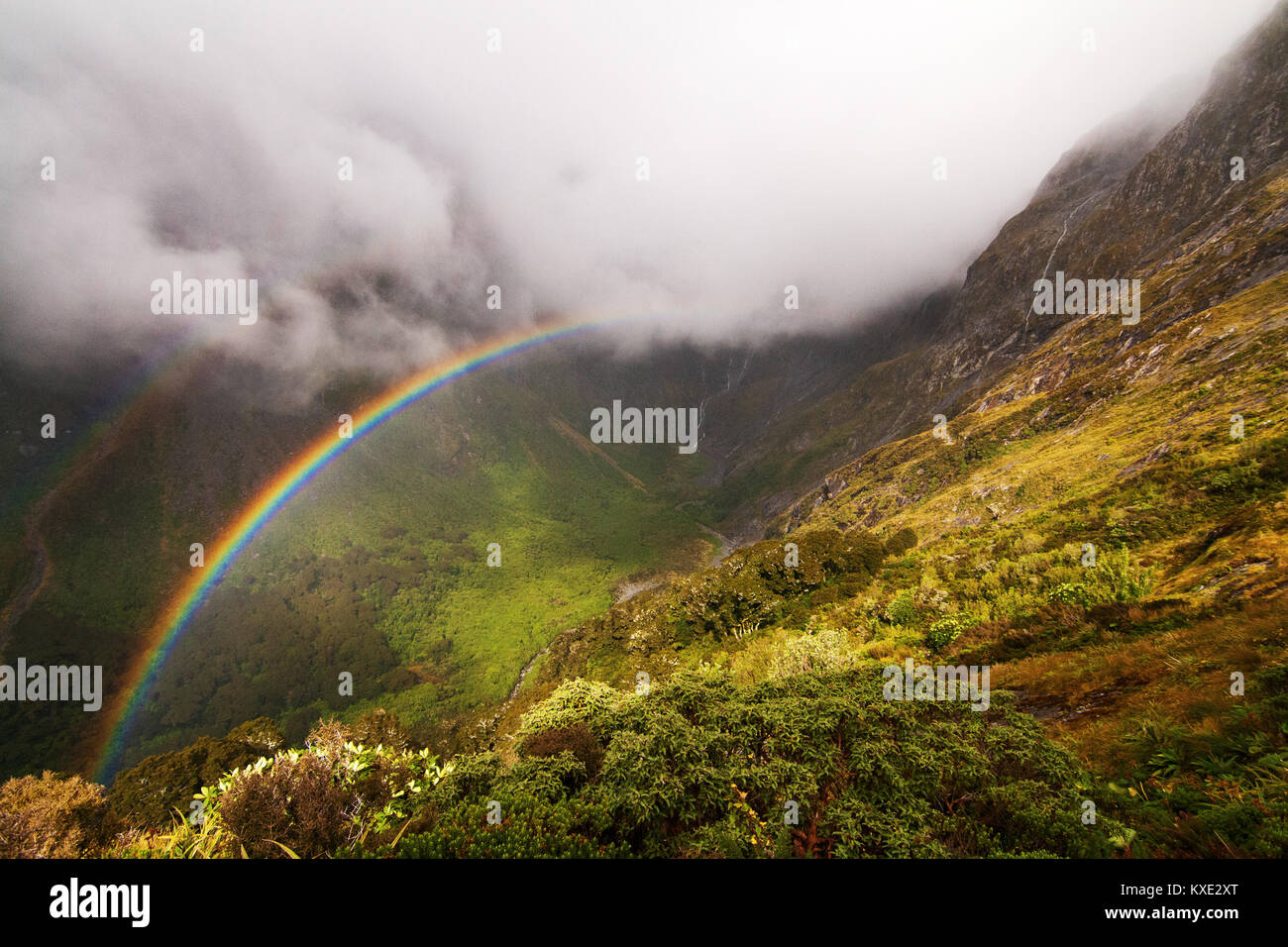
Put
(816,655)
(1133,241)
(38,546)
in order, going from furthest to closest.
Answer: (38,546) < (1133,241) < (816,655)

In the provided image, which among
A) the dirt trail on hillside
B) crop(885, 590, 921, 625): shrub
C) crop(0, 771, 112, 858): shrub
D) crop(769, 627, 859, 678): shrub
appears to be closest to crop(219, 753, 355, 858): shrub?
crop(0, 771, 112, 858): shrub

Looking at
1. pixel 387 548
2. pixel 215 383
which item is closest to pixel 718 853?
pixel 387 548

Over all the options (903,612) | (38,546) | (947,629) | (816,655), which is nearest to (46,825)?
(816,655)

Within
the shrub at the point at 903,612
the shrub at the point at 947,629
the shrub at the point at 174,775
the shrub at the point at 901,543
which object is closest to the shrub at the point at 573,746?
the shrub at the point at 947,629

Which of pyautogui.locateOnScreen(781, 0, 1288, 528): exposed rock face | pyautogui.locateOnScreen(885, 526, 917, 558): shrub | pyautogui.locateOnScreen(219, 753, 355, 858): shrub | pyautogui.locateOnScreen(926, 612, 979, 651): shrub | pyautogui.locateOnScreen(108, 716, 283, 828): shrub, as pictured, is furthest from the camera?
pyautogui.locateOnScreen(781, 0, 1288, 528): exposed rock face

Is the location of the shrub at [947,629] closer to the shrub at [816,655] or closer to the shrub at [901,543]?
the shrub at [816,655]

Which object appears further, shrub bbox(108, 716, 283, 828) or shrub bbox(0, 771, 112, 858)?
shrub bbox(108, 716, 283, 828)

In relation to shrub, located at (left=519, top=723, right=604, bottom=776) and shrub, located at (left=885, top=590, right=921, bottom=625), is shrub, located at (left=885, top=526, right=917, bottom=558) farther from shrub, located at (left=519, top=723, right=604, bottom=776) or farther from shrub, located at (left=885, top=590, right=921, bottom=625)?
shrub, located at (left=519, top=723, right=604, bottom=776)

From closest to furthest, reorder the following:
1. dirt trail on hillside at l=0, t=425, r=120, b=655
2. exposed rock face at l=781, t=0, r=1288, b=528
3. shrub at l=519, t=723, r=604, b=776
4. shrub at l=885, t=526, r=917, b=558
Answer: shrub at l=519, t=723, r=604, b=776 < shrub at l=885, t=526, r=917, b=558 < exposed rock face at l=781, t=0, r=1288, b=528 < dirt trail on hillside at l=0, t=425, r=120, b=655

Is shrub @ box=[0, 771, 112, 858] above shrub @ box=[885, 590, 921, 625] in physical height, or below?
below

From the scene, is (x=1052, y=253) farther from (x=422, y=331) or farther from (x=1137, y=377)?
(x=422, y=331)

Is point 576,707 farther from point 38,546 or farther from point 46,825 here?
point 38,546

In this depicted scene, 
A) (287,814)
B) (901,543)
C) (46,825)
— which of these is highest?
(901,543)
